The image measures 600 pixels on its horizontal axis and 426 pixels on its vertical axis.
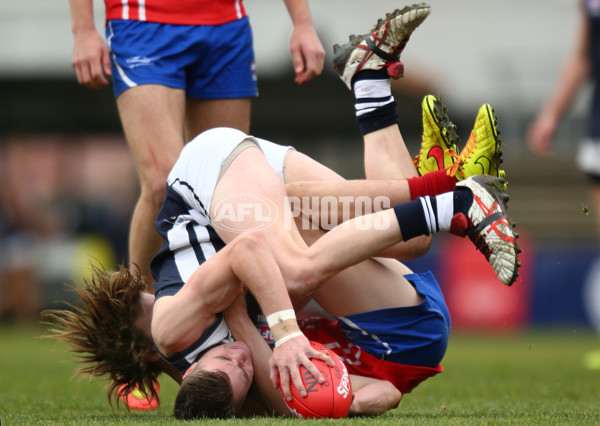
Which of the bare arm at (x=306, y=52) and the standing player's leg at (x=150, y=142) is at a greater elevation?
the bare arm at (x=306, y=52)

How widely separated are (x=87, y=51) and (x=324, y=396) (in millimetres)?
2232

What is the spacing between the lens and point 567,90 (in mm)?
6320

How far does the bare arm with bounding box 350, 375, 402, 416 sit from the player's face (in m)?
0.45

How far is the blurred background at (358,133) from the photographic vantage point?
36.1 feet

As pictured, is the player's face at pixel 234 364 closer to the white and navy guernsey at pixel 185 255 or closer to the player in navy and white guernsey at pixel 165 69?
the white and navy guernsey at pixel 185 255

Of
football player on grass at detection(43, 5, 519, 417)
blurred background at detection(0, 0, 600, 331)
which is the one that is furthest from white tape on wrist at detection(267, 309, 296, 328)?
blurred background at detection(0, 0, 600, 331)

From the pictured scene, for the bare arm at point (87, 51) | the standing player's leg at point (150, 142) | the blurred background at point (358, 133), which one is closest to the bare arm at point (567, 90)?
the blurred background at point (358, 133)

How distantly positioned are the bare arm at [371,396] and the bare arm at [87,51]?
78.8 inches

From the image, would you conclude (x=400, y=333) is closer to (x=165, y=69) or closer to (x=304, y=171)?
(x=304, y=171)

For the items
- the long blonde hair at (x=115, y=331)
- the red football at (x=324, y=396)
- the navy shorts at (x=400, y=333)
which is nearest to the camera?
the red football at (x=324, y=396)

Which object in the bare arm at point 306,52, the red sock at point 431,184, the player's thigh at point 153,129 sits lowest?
the red sock at point 431,184

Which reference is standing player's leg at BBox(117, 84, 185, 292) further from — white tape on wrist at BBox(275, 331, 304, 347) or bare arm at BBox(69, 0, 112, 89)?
white tape on wrist at BBox(275, 331, 304, 347)

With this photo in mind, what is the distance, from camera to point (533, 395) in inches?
187

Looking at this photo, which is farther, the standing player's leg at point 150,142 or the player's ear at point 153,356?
the standing player's leg at point 150,142
